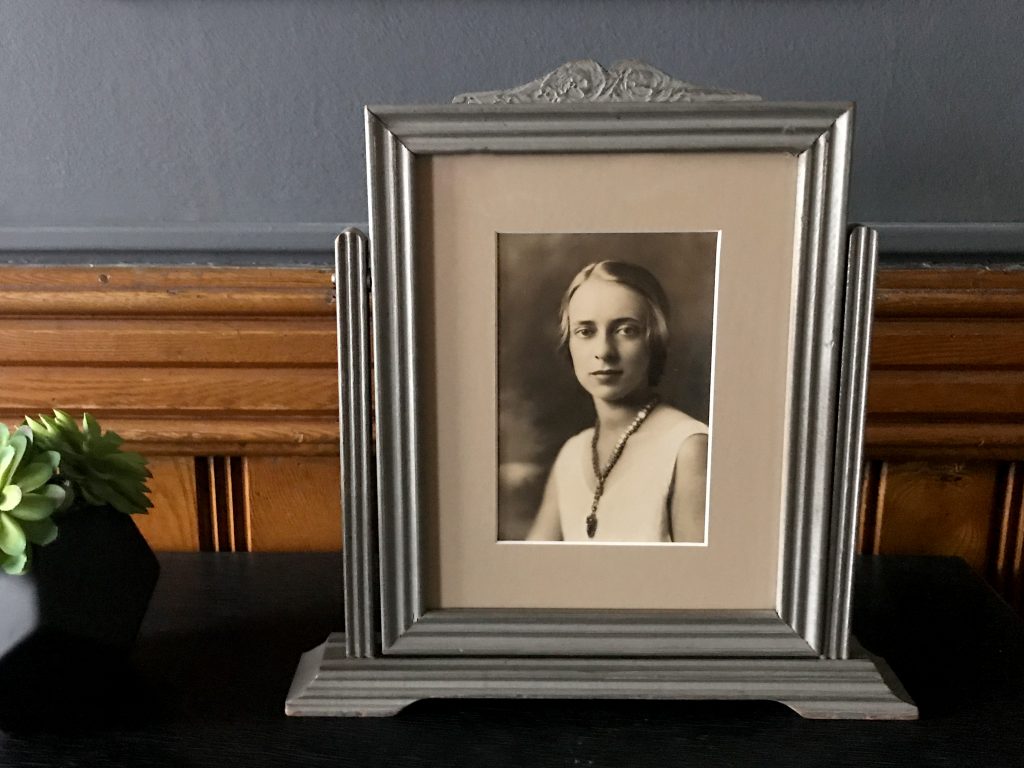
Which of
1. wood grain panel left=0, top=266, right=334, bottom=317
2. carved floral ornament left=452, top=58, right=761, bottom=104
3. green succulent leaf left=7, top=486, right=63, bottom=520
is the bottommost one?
green succulent leaf left=7, top=486, right=63, bottom=520

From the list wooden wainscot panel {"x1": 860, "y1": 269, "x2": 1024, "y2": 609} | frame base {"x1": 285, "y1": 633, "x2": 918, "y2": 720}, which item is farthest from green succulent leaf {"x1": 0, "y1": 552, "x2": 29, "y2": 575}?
wooden wainscot panel {"x1": 860, "y1": 269, "x2": 1024, "y2": 609}

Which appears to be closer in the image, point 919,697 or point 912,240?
point 919,697

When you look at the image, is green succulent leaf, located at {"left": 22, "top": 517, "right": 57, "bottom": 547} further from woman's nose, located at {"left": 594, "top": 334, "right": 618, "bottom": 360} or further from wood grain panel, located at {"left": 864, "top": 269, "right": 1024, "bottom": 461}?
wood grain panel, located at {"left": 864, "top": 269, "right": 1024, "bottom": 461}

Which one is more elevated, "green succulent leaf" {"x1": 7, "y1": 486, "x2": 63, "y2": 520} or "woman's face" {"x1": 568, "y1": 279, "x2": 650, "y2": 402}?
"woman's face" {"x1": 568, "y1": 279, "x2": 650, "y2": 402}

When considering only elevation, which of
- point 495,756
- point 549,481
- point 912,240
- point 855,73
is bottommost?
point 495,756

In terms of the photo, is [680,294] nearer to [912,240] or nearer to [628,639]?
[628,639]

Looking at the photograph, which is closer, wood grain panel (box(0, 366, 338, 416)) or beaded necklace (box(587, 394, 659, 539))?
beaded necklace (box(587, 394, 659, 539))

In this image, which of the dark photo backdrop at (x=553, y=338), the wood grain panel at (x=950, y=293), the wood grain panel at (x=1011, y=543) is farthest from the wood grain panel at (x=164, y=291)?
the wood grain panel at (x=1011, y=543)

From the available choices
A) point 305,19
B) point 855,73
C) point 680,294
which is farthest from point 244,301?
point 855,73
